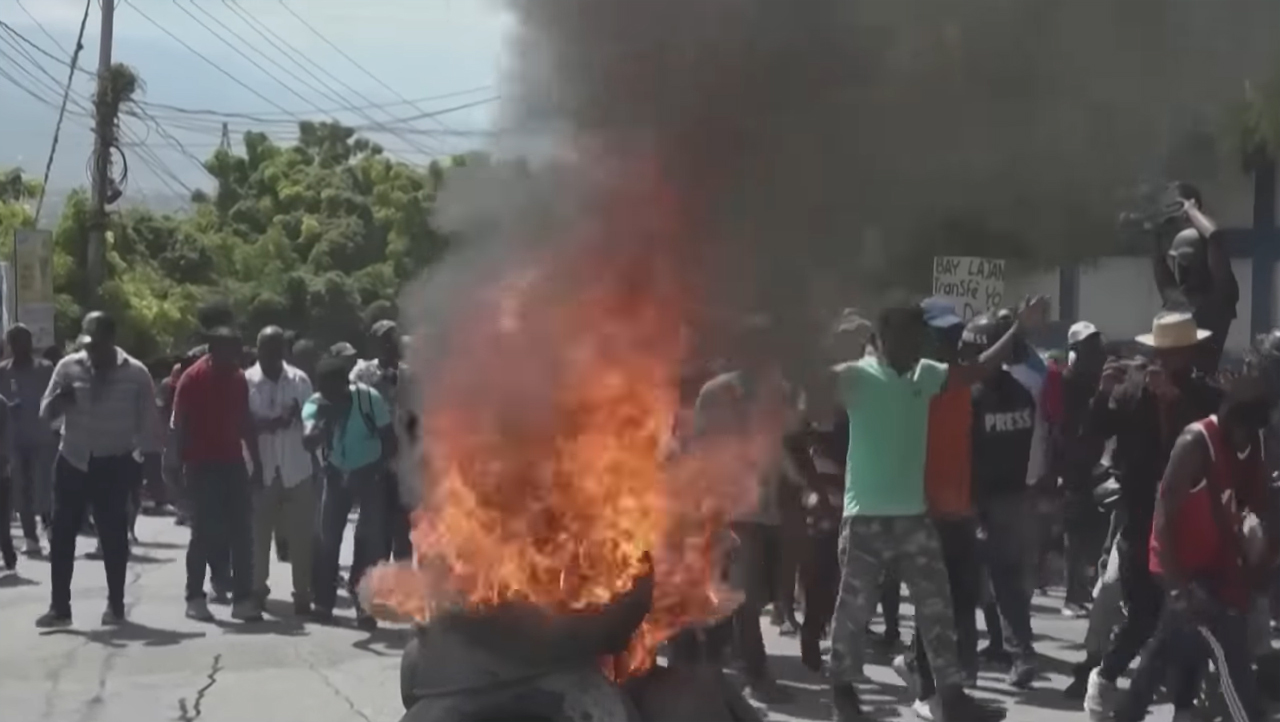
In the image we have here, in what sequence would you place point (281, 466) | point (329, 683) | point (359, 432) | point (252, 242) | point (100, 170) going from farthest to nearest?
point (252, 242)
point (100, 170)
point (281, 466)
point (359, 432)
point (329, 683)

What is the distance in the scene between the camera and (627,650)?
5820mm

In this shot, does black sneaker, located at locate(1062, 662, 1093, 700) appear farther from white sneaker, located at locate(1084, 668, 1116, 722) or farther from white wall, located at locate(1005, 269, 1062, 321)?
white wall, located at locate(1005, 269, 1062, 321)

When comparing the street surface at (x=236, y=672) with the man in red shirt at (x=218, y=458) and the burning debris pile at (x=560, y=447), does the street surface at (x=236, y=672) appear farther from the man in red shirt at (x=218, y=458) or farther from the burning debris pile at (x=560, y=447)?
the burning debris pile at (x=560, y=447)

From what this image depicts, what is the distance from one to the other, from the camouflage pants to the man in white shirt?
4.65m

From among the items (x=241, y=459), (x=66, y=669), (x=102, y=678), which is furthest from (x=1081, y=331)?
(x=66, y=669)

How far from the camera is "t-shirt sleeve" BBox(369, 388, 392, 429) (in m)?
11.1

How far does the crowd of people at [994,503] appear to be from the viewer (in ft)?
23.1

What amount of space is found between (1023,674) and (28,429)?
8666 millimetres

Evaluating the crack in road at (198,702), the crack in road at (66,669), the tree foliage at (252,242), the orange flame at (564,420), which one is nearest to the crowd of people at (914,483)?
the orange flame at (564,420)

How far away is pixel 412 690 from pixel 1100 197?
8.36 feet

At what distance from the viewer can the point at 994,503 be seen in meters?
9.23

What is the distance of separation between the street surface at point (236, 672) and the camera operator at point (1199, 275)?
5.83 feet

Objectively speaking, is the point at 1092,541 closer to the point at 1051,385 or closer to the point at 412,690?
the point at 1051,385

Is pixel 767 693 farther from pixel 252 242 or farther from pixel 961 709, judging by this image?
pixel 252 242
